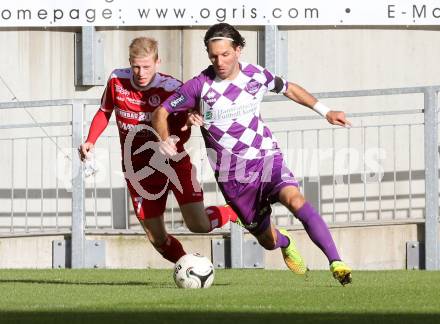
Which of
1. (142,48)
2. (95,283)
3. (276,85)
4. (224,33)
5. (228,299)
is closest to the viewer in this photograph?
(228,299)

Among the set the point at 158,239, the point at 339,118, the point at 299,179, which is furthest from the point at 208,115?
the point at 299,179

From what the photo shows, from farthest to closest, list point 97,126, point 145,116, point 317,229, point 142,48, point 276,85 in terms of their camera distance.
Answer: point 97,126 → point 145,116 → point 142,48 → point 276,85 → point 317,229

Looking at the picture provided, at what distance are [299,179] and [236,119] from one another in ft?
13.0

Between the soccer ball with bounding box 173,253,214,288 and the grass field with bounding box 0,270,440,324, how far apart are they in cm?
10

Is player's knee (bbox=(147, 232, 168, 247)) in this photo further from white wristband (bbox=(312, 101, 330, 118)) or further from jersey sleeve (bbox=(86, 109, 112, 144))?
white wristband (bbox=(312, 101, 330, 118))


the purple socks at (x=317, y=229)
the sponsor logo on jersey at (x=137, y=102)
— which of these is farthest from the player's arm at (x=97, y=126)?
the purple socks at (x=317, y=229)

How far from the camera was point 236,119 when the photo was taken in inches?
404

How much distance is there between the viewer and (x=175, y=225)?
573 inches

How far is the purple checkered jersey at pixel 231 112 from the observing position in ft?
33.6

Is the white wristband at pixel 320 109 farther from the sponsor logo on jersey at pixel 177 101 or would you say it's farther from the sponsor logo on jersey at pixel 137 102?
the sponsor logo on jersey at pixel 137 102

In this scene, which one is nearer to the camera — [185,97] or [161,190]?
[185,97]
